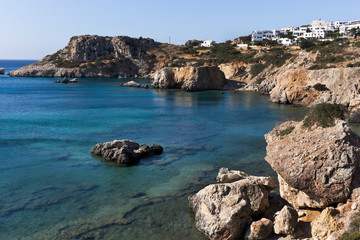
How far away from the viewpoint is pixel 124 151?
2058 centimetres

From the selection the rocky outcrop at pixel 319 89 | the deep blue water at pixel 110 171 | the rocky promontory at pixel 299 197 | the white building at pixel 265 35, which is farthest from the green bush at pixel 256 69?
the white building at pixel 265 35

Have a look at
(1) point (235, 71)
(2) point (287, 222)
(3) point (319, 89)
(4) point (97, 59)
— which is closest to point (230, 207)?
(2) point (287, 222)

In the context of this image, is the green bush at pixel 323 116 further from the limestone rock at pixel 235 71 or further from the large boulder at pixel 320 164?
the limestone rock at pixel 235 71

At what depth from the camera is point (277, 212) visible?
37.4 ft

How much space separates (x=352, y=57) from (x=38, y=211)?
2190 inches

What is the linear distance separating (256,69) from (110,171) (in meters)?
64.9

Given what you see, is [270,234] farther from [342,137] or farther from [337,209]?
[342,137]

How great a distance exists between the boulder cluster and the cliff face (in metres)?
109

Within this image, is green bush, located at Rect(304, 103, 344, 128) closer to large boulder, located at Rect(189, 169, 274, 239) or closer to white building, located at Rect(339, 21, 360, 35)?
large boulder, located at Rect(189, 169, 274, 239)

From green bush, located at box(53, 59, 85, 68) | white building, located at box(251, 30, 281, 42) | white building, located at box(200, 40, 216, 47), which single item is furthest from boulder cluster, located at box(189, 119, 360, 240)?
white building, located at box(200, 40, 216, 47)

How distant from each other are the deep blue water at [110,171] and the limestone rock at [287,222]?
113 inches

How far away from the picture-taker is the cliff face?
116750 mm

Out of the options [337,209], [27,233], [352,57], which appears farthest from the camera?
[352,57]

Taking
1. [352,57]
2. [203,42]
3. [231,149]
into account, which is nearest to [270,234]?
[231,149]
